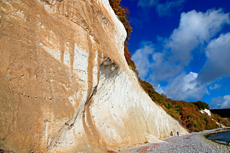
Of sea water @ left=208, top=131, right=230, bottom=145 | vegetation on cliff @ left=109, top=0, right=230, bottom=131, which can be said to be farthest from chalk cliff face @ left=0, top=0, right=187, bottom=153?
sea water @ left=208, top=131, right=230, bottom=145

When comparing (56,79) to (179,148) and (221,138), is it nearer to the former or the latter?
(179,148)

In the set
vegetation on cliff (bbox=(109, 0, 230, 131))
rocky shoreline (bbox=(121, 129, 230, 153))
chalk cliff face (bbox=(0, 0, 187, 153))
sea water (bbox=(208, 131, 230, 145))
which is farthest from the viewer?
vegetation on cliff (bbox=(109, 0, 230, 131))

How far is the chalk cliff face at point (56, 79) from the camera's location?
5395mm

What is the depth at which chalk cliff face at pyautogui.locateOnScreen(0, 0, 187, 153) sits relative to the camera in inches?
212

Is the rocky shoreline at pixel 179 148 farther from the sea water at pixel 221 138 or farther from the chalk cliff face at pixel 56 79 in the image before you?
the sea water at pixel 221 138

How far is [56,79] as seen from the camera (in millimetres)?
6949

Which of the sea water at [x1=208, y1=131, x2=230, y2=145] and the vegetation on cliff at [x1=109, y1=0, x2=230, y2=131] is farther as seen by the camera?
the vegetation on cliff at [x1=109, y1=0, x2=230, y2=131]

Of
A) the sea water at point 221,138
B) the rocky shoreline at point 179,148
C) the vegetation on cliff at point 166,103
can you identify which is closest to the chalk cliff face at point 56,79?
the rocky shoreline at point 179,148

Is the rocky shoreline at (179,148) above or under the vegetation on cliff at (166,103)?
under

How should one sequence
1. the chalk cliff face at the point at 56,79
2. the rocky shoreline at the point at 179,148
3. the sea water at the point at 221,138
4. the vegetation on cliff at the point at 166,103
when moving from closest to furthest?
the chalk cliff face at the point at 56,79 < the rocky shoreline at the point at 179,148 < the sea water at the point at 221,138 < the vegetation on cliff at the point at 166,103

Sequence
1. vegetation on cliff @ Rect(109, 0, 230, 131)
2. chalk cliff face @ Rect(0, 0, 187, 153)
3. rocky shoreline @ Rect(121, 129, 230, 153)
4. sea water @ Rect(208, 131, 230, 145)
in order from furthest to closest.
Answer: vegetation on cliff @ Rect(109, 0, 230, 131), sea water @ Rect(208, 131, 230, 145), rocky shoreline @ Rect(121, 129, 230, 153), chalk cliff face @ Rect(0, 0, 187, 153)

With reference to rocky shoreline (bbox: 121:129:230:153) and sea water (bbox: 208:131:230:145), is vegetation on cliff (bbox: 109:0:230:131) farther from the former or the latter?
rocky shoreline (bbox: 121:129:230:153)

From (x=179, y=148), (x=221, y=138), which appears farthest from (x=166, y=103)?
(x=179, y=148)

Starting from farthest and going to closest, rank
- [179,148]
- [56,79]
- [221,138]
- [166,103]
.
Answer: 1. [166,103]
2. [221,138]
3. [179,148]
4. [56,79]
